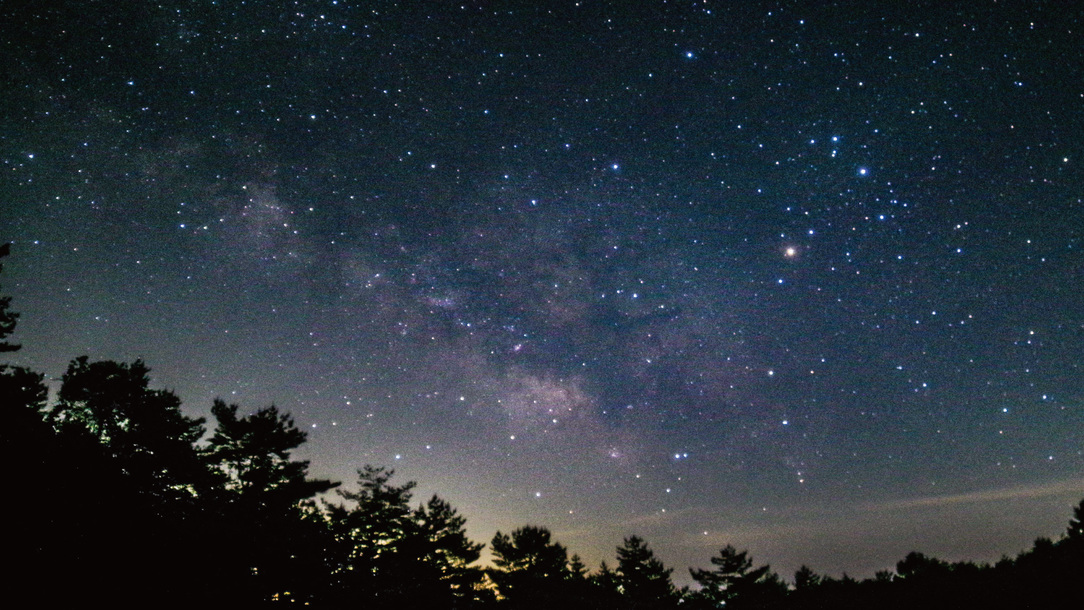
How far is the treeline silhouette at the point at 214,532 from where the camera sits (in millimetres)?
10406

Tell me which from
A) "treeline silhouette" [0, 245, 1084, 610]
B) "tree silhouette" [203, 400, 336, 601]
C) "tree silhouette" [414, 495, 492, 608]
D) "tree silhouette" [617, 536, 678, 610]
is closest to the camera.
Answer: "treeline silhouette" [0, 245, 1084, 610]

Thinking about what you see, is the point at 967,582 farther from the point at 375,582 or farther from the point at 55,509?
the point at 55,509

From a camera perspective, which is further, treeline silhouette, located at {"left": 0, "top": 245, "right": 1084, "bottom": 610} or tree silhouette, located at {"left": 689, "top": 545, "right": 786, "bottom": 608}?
tree silhouette, located at {"left": 689, "top": 545, "right": 786, "bottom": 608}

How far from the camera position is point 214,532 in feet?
47.0

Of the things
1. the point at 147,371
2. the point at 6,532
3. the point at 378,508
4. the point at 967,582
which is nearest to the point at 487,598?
the point at 378,508

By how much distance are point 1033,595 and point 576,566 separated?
106ft

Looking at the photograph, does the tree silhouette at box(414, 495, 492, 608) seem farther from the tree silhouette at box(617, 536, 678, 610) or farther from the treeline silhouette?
the tree silhouette at box(617, 536, 678, 610)

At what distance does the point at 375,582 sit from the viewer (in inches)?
838

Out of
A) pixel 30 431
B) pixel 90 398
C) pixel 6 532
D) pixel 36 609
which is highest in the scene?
pixel 90 398

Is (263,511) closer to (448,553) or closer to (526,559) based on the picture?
(448,553)

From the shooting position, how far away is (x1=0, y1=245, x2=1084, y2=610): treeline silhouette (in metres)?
10.4

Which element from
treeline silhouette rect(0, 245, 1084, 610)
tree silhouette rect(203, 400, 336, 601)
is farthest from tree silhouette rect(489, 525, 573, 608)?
tree silhouette rect(203, 400, 336, 601)

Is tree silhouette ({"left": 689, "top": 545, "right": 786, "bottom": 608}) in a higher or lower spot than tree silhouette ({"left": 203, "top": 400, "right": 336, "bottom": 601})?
lower

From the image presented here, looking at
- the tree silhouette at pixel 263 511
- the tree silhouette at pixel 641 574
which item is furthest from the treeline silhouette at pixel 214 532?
the tree silhouette at pixel 641 574
